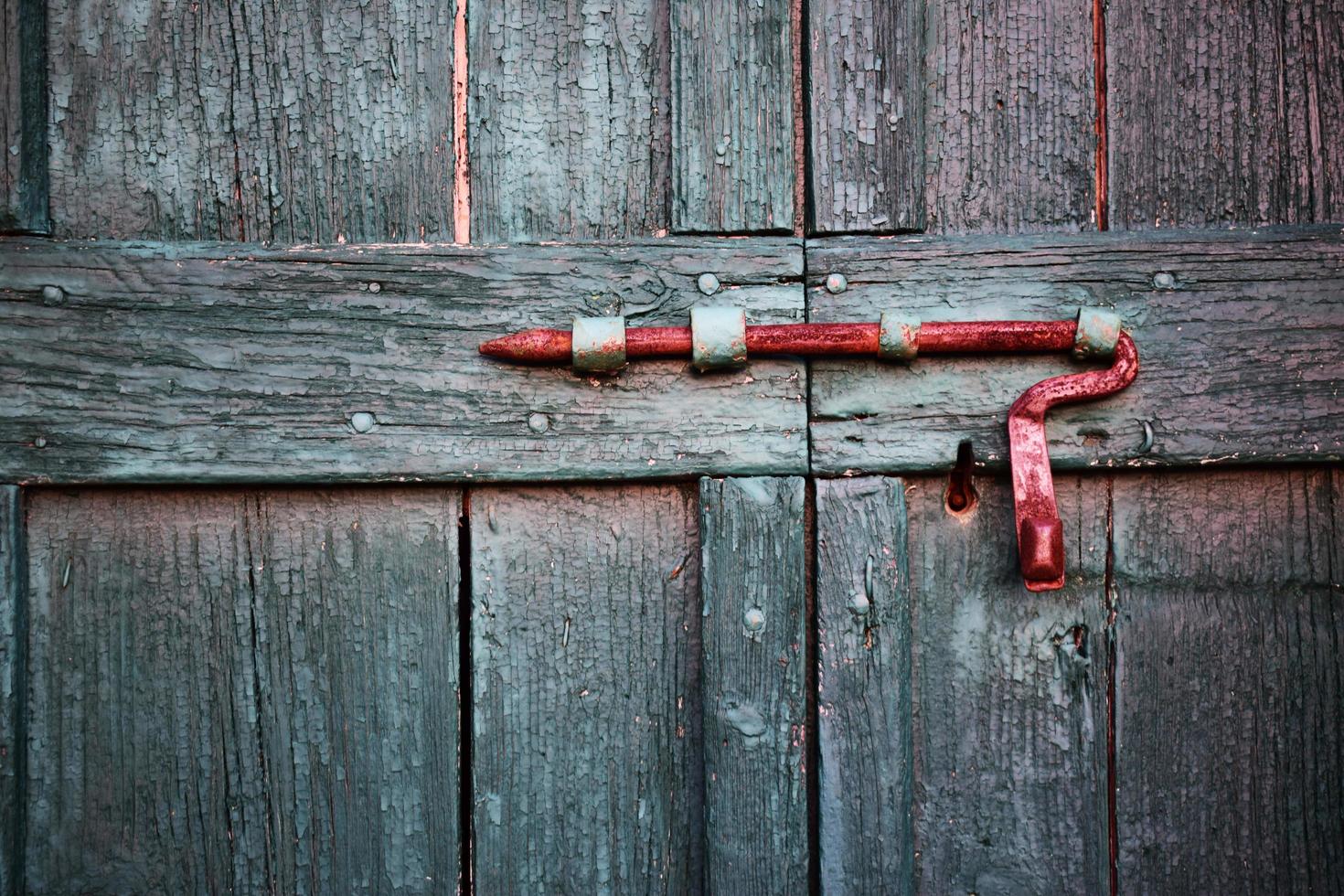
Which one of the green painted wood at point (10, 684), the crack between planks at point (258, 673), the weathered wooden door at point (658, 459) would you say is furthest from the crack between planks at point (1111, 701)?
the green painted wood at point (10, 684)

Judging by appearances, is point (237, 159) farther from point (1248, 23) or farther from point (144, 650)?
point (1248, 23)

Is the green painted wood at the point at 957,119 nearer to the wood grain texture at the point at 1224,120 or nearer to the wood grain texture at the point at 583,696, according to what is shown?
the wood grain texture at the point at 1224,120

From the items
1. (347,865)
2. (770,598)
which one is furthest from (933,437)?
(347,865)

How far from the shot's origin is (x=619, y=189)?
708 millimetres

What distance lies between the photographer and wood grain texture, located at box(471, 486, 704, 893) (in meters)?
0.69

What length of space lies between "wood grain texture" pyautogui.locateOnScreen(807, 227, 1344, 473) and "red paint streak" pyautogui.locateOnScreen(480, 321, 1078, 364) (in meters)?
0.02

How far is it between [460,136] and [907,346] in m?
0.41

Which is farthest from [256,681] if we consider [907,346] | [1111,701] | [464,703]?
[1111,701]

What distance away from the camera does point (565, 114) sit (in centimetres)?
70

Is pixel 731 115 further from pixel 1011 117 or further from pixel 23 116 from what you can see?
pixel 23 116

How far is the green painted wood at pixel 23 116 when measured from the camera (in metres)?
0.68

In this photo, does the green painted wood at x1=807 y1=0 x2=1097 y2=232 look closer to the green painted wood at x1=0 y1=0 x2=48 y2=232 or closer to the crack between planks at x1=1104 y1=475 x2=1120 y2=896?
the crack between planks at x1=1104 y1=475 x2=1120 y2=896

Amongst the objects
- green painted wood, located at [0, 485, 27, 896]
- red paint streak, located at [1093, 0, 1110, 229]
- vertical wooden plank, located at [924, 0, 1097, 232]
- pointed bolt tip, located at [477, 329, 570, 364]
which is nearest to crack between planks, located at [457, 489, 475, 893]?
pointed bolt tip, located at [477, 329, 570, 364]

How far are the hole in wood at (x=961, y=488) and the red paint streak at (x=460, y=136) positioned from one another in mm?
444
